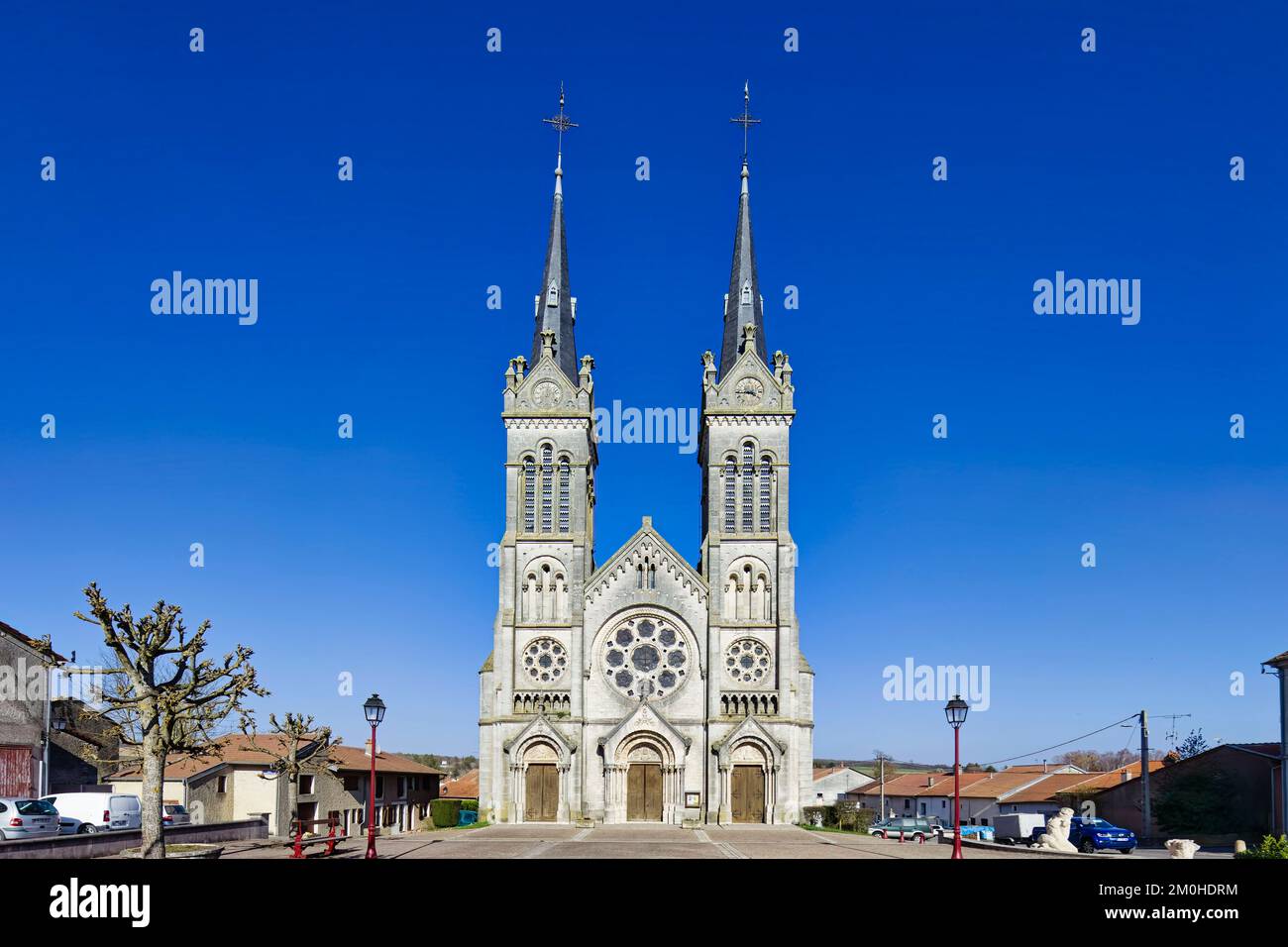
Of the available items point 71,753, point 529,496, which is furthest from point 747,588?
point 71,753

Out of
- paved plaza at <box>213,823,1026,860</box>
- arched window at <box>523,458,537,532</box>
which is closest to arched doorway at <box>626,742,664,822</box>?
paved plaza at <box>213,823,1026,860</box>

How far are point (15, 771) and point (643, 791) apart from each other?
2793 centimetres

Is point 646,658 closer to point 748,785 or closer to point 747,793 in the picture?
point 748,785

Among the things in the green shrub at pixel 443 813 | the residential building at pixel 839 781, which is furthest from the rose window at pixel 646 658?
the residential building at pixel 839 781

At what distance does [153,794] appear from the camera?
88.1 feet

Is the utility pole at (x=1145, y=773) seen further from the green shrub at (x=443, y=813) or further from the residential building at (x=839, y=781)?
the residential building at (x=839, y=781)

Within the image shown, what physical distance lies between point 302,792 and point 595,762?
14295 millimetres

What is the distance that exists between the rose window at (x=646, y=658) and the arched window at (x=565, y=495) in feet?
19.6

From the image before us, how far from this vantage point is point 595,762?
58.5 metres

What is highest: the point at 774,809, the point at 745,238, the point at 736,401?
the point at 745,238

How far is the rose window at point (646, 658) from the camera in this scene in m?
59.3

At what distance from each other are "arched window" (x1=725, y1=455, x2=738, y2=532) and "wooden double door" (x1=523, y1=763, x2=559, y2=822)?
1530cm
